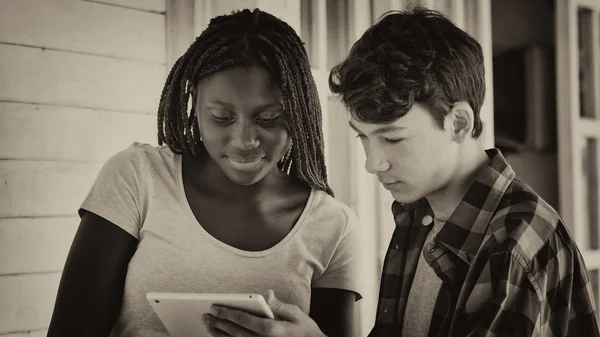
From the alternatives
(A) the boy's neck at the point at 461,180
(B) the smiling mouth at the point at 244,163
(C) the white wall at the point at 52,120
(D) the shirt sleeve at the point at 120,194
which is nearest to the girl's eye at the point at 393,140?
(A) the boy's neck at the point at 461,180

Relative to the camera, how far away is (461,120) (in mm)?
1180

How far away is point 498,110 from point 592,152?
54cm

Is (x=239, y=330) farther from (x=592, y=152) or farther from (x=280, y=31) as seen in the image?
(x=592, y=152)

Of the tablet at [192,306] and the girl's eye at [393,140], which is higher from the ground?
the girl's eye at [393,140]

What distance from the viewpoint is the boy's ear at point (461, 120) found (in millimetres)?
1171

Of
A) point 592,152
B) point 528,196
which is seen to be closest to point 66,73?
point 528,196

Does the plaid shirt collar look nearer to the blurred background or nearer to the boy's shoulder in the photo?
the boy's shoulder

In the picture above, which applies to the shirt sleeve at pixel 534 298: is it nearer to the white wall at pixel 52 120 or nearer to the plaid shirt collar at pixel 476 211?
the plaid shirt collar at pixel 476 211

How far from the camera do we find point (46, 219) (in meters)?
1.39

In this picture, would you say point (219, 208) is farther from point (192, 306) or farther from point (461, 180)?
point (461, 180)

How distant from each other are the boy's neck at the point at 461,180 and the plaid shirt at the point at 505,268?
0.10 feet

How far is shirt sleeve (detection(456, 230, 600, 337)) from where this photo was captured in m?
1.00

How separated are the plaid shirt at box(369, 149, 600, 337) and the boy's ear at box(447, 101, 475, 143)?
0.07 metres

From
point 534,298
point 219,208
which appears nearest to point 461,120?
point 534,298
